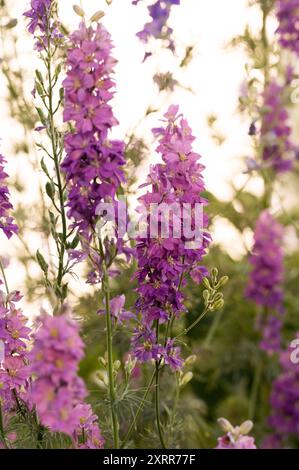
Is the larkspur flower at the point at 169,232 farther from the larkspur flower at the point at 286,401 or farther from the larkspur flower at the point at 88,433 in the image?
the larkspur flower at the point at 286,401

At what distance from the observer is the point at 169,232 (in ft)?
5.18

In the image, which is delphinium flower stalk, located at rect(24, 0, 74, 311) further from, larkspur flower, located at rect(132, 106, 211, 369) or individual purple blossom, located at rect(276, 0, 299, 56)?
individual purple blossom, located at rect(276, 0, 299, 56)

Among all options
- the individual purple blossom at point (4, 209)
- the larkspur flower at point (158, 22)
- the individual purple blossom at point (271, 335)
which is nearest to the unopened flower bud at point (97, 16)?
the individual purple blossom at point (4, 209)

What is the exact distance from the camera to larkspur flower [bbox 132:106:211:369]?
159 cm

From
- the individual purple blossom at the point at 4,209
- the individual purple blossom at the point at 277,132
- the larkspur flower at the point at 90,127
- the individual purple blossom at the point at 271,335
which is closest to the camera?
the larkspur flower at the point at 90,127


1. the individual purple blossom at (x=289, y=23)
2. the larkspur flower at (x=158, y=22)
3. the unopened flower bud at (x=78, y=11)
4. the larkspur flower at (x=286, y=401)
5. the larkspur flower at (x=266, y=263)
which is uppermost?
the individual purple blossom at (x=289, y=23)

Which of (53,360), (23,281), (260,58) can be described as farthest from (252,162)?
(53,360)

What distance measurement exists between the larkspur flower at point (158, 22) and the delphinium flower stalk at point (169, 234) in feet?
1.43

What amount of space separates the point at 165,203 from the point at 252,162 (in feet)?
3.14

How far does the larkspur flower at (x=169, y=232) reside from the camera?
1.59 m

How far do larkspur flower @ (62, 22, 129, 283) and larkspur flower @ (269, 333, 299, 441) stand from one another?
1.42 meters

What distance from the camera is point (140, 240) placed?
5.32ft

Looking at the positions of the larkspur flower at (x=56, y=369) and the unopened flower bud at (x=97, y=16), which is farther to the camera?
the unopened flower bud at (x=97, y=16)
